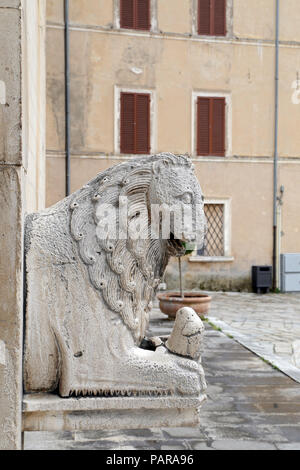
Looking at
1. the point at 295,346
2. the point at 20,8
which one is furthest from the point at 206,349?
the point at 20,8

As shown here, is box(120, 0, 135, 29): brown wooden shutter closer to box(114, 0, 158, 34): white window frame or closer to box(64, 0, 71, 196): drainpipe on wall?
box(114, 0, 158, 34): white window frame

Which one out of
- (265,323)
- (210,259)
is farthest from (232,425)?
(210,259)

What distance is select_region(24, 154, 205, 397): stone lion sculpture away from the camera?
1.66 metres

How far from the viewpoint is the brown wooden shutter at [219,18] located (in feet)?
34.7

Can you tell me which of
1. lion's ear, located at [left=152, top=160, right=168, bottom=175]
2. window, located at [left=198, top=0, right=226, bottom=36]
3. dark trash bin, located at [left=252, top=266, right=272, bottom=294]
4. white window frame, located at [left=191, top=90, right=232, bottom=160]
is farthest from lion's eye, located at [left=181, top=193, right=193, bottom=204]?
window, located at [left=198, top=0, right=226, bottom=36]

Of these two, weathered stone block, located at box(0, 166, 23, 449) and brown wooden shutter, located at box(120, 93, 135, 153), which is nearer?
weathered stone block, located at box(0, 166, 23, 449)

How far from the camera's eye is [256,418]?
2.61m

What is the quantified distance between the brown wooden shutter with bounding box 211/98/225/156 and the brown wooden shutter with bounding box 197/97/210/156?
0.44 ft

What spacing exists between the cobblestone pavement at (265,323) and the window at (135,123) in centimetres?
361

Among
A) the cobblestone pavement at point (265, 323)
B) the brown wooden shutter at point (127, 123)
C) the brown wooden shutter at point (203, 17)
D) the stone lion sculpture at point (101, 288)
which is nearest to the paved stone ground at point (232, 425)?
the cobblestone pavement at point (265, 323)

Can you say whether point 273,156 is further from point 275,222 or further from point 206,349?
point 206,349

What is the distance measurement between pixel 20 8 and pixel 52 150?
28.1 ft

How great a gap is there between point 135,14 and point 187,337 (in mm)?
9867

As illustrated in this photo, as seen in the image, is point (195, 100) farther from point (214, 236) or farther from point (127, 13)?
point (214, 236)
